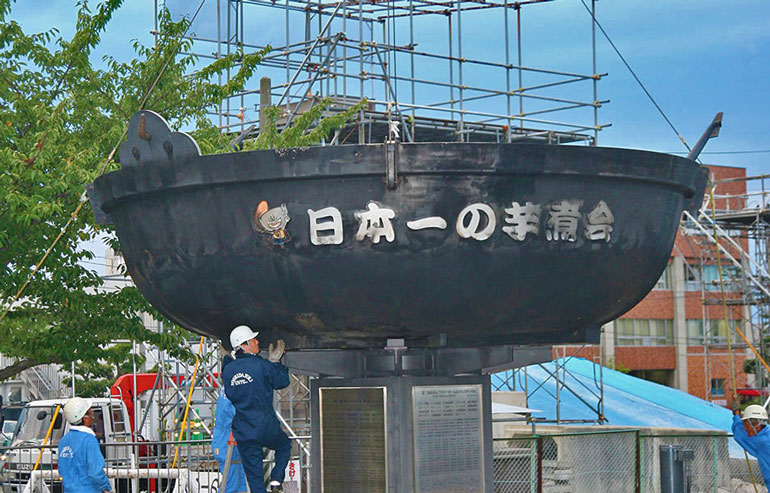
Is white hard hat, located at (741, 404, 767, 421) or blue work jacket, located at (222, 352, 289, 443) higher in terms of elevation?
blue work jacket, located at (222, 352, 289, 443)

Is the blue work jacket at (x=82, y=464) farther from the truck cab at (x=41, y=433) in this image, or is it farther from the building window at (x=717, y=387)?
the building window at (x=717, y=387)

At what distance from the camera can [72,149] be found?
12258 mm

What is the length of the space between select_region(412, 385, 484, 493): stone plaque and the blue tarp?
16071 mm

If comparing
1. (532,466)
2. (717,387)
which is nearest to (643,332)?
(717,387)

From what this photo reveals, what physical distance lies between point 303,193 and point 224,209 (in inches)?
19.1

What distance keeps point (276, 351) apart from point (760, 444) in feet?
19.9

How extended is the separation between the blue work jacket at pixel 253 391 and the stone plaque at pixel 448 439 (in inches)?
34.3

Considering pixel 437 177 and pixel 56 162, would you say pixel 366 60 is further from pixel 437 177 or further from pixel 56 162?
pixel 437 177

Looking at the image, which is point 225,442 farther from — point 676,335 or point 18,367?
point 676,335

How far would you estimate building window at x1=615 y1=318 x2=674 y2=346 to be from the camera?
49.8 metres

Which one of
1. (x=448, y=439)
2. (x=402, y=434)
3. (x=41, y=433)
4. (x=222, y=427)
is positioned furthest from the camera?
(x=41, y=433)

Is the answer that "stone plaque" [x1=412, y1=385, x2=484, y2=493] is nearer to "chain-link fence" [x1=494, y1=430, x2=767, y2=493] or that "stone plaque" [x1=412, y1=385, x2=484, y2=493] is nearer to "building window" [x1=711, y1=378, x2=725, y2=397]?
"chain-link fence" [x1=494, y1=430, x2=767, y2=493]

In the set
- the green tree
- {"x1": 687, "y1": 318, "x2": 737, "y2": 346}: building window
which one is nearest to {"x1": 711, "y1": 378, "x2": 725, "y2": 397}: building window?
{"x1": 687, "y1": 318, "x2": 737, "y2": 346}: building window

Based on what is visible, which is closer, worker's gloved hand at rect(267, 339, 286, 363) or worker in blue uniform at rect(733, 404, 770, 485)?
worker's gloved hand at rect(267, 339, 286, 363)
